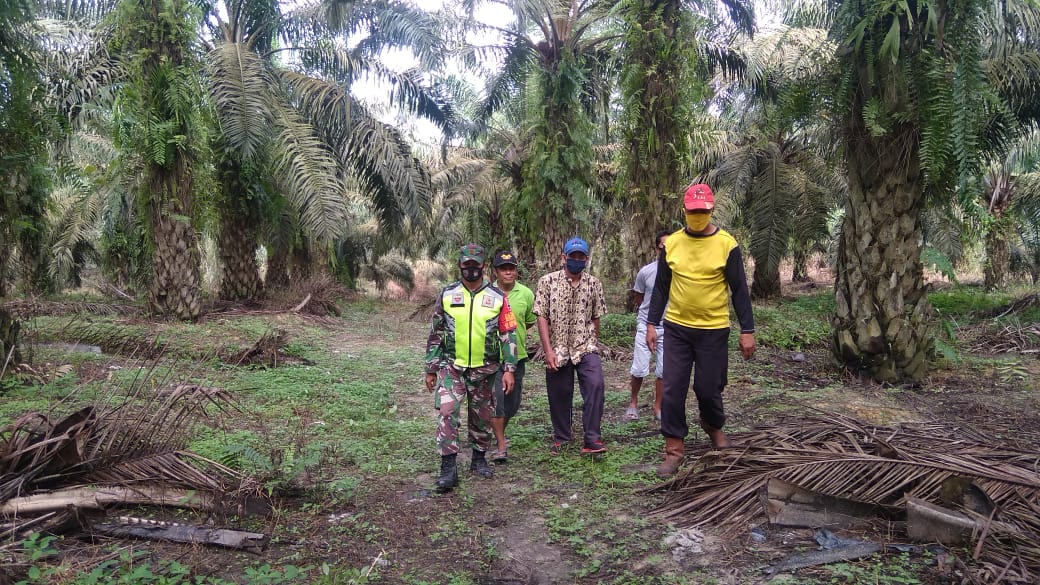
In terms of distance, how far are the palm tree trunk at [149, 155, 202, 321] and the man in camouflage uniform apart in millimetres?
7385

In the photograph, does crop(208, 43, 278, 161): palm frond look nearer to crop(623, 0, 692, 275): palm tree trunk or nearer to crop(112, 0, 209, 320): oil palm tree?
crop(112, 0, 209, 320): oil palm tree

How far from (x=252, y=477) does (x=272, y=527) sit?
41cm

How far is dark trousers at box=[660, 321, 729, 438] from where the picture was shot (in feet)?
14.8

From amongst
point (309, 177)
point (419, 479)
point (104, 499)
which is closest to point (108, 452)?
point (104, 499)

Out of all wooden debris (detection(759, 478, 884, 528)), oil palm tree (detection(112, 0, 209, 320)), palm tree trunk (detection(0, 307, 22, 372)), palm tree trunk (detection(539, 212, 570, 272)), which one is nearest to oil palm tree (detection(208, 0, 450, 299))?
oil palm tree (detection(112, 0, 209, 320))

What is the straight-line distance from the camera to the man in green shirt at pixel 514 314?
5.14 metres

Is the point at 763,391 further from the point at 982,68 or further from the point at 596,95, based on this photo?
the point at 596,95

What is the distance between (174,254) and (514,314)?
7.85m

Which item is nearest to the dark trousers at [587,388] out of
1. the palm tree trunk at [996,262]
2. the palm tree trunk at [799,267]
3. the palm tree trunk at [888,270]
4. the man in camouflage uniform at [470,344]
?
the man in camouflage uniform at [470,344]

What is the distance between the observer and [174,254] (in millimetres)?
10977

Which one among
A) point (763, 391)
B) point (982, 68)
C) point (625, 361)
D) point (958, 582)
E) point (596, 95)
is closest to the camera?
point (958, 582)

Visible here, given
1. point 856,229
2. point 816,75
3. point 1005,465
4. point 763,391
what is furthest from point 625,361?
point 1005,465

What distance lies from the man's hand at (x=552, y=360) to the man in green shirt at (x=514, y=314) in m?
0.22

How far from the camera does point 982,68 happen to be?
19.3 ft
